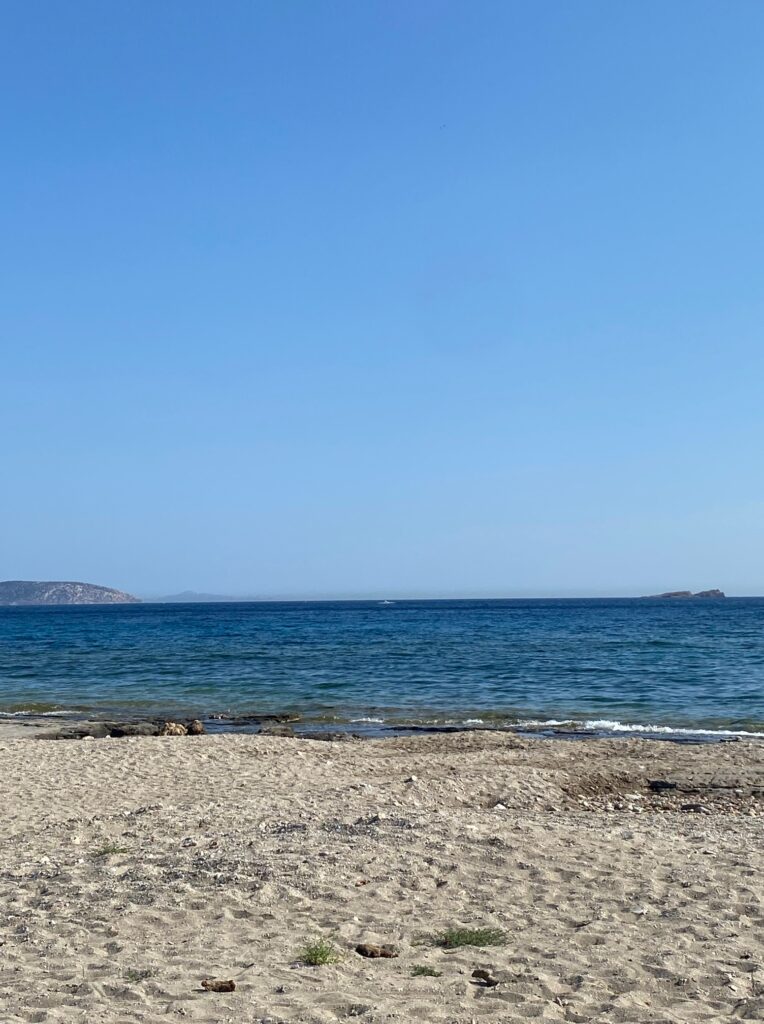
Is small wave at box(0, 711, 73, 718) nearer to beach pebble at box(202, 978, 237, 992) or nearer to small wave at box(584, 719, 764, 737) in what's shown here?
small wave at box(584, 719, 764, 737)

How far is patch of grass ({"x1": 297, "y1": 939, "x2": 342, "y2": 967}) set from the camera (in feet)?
21.5

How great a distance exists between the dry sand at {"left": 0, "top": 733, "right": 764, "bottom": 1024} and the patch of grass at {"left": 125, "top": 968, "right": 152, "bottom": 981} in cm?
2

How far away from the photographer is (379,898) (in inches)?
315

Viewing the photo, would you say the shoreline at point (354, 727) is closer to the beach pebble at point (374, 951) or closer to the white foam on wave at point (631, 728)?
the white foam on wave at point (631, 728)

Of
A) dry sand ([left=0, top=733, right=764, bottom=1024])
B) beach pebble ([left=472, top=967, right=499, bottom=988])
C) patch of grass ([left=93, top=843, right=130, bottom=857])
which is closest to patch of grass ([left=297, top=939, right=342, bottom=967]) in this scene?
dry sand ([left=0, top=733, right=764, bottom=1024])

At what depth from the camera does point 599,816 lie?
1209cm

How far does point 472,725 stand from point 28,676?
2133 centimetres

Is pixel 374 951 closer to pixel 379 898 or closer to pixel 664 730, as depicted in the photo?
pixel 379 898

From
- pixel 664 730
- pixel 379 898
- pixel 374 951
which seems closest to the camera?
pixel 374 951

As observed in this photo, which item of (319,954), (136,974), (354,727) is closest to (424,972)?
(319,954)

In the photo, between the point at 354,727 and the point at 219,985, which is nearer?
the point at 219,985

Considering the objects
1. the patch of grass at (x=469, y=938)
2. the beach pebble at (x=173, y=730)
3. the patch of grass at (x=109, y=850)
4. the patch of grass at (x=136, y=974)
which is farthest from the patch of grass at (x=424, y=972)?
the beach pebble at (x=173, y=730)

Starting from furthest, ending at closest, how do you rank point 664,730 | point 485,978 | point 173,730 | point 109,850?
1. point 664,730
2. point 173,730
3. point 109,850
4. point 485,978

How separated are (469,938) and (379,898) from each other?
1.27m
